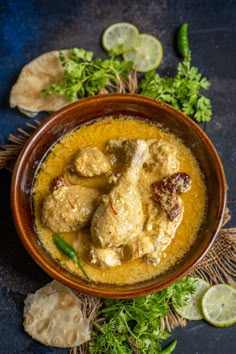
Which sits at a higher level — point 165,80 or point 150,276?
point 165,80

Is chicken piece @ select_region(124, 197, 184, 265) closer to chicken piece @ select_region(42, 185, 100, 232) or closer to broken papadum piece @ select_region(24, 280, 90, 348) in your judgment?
chicken piece @ select_region(42, 185, 100, 232)

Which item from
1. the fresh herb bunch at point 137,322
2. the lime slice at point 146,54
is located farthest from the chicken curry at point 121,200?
the lime slice at point 146,54

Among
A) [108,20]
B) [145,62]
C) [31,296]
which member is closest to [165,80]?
[145,62]

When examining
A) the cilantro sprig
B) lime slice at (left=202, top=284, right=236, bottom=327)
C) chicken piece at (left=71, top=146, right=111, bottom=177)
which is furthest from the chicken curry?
lime slice at (left=202, top=284, right=236, bottom=327)

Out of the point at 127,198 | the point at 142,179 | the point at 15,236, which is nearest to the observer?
the point at 127,198

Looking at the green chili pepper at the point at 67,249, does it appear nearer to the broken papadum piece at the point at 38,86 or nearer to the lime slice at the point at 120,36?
the broken papadum piece at the point at 38,86

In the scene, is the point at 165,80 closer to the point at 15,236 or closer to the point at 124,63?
the point at 124,63

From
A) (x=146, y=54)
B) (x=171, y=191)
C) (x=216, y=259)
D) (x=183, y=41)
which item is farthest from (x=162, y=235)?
(x=183, y=41)
